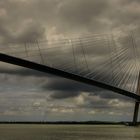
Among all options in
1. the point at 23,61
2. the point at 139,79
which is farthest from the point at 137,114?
the point at 23,61

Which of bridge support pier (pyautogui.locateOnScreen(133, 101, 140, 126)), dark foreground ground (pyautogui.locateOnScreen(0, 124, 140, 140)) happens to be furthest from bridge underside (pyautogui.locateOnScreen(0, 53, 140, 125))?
bridge support pier (pyautogui.locateOnScreen(133, 101, 140, 126))

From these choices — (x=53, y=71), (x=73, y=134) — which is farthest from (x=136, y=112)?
(x=53, y=71)

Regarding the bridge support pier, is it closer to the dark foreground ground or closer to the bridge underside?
the dark foreground ground

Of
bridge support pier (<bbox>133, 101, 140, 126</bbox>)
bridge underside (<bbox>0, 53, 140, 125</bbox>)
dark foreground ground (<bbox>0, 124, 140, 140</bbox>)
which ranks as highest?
bridge underside (<bbox>0, 53, 140, 125</bbox>)

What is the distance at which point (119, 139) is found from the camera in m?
38.2

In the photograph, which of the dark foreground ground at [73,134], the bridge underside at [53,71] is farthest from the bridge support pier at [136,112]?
the bridge underside at [53,71]

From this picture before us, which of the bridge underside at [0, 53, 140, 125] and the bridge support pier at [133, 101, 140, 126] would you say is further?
the bridge support pier at [133, 101, 140, 126]

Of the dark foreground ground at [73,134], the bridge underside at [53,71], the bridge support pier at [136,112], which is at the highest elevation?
the bridge underside at [53,71]

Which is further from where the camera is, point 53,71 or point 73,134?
point 73,134

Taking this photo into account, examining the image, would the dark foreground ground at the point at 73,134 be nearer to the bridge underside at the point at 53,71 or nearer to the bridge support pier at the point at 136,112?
the bridge support pier at the point at 136,112

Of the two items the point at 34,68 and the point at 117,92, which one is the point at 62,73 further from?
the point at 117,92

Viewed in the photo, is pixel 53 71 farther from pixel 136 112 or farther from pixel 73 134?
pixel 136 112

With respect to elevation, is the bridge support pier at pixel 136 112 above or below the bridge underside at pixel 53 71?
below

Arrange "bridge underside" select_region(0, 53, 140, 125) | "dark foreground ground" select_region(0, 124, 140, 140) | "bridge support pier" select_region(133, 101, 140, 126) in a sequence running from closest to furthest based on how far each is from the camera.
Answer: "bridge underside" select_region(0, 53, 140, 125), "dark foreground ground" select_region(0, 124, 140, 140), "bridge support pier" select_region(133, 101, 140, 126)
